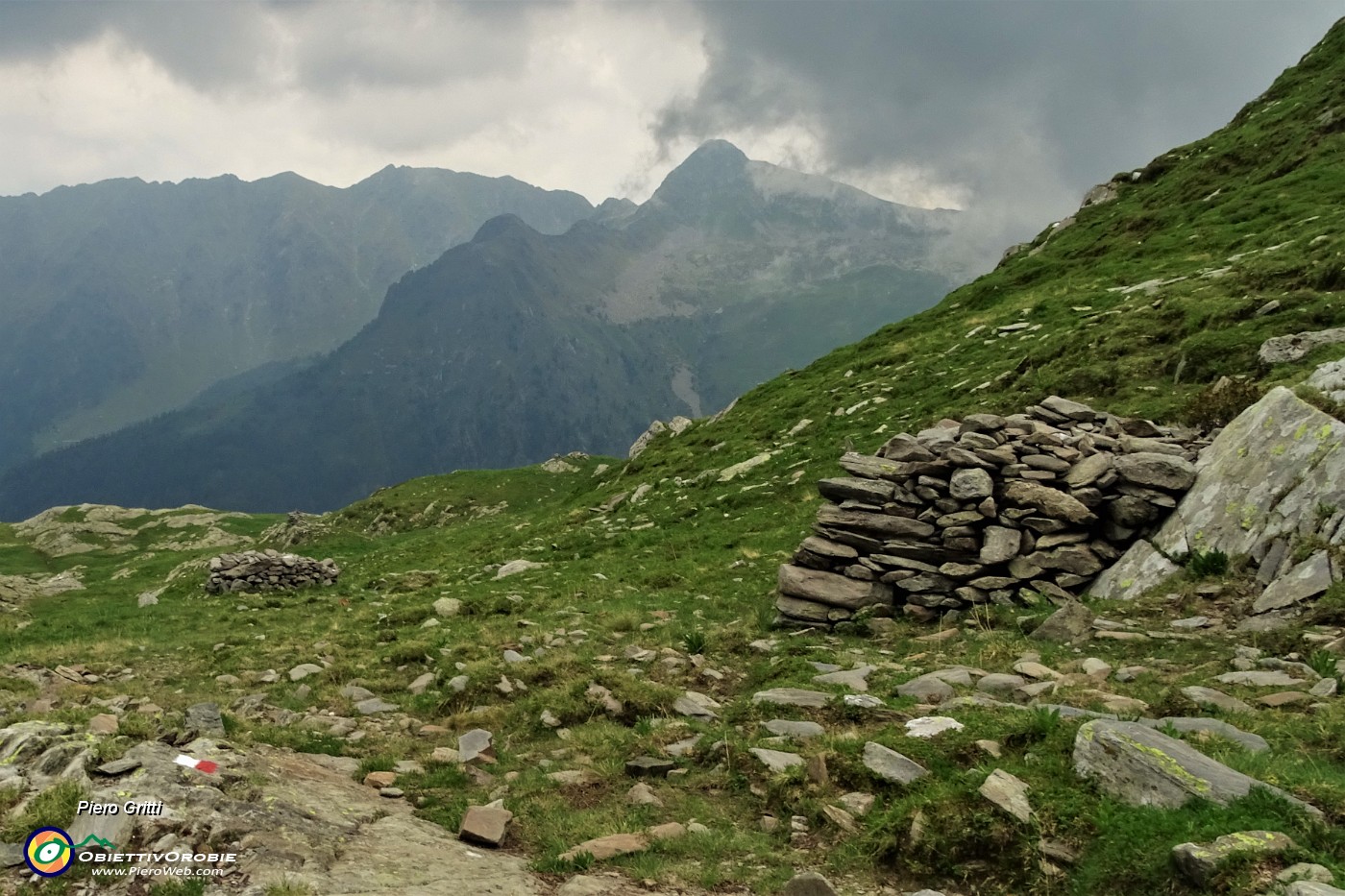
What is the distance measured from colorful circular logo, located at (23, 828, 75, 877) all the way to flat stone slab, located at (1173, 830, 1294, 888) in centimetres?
1009

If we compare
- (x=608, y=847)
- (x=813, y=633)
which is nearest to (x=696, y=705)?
(x=608, y=847)

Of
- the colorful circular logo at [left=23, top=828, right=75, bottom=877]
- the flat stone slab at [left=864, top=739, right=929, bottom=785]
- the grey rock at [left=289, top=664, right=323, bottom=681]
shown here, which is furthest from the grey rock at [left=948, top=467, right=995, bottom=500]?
the colorful circular logo at [left=23, top=828, right=75, bottom=877]

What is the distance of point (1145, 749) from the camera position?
7.55 metres

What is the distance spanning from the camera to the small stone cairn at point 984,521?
54.0ft

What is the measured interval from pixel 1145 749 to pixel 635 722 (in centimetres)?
725

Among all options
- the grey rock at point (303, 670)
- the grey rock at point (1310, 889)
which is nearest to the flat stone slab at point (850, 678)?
the grey rock at point (1310, 889)

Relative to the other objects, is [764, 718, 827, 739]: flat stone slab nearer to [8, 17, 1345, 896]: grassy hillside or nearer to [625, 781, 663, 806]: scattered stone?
[8, 17, 1345, 896]: grassy hillside

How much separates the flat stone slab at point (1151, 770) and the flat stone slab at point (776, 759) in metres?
3.37

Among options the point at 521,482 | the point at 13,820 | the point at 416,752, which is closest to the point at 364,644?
the point at 416,752

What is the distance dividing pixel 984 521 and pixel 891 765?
9.79 metres

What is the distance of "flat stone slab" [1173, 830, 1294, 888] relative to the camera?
604cm

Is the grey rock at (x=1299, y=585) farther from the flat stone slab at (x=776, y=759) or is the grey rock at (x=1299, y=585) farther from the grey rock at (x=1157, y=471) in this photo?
the flat stone slab at (x=776, y=759)

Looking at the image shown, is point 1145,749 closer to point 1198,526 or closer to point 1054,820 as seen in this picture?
point 1054,820

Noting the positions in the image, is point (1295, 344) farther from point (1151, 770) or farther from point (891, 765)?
point (891, 765)
